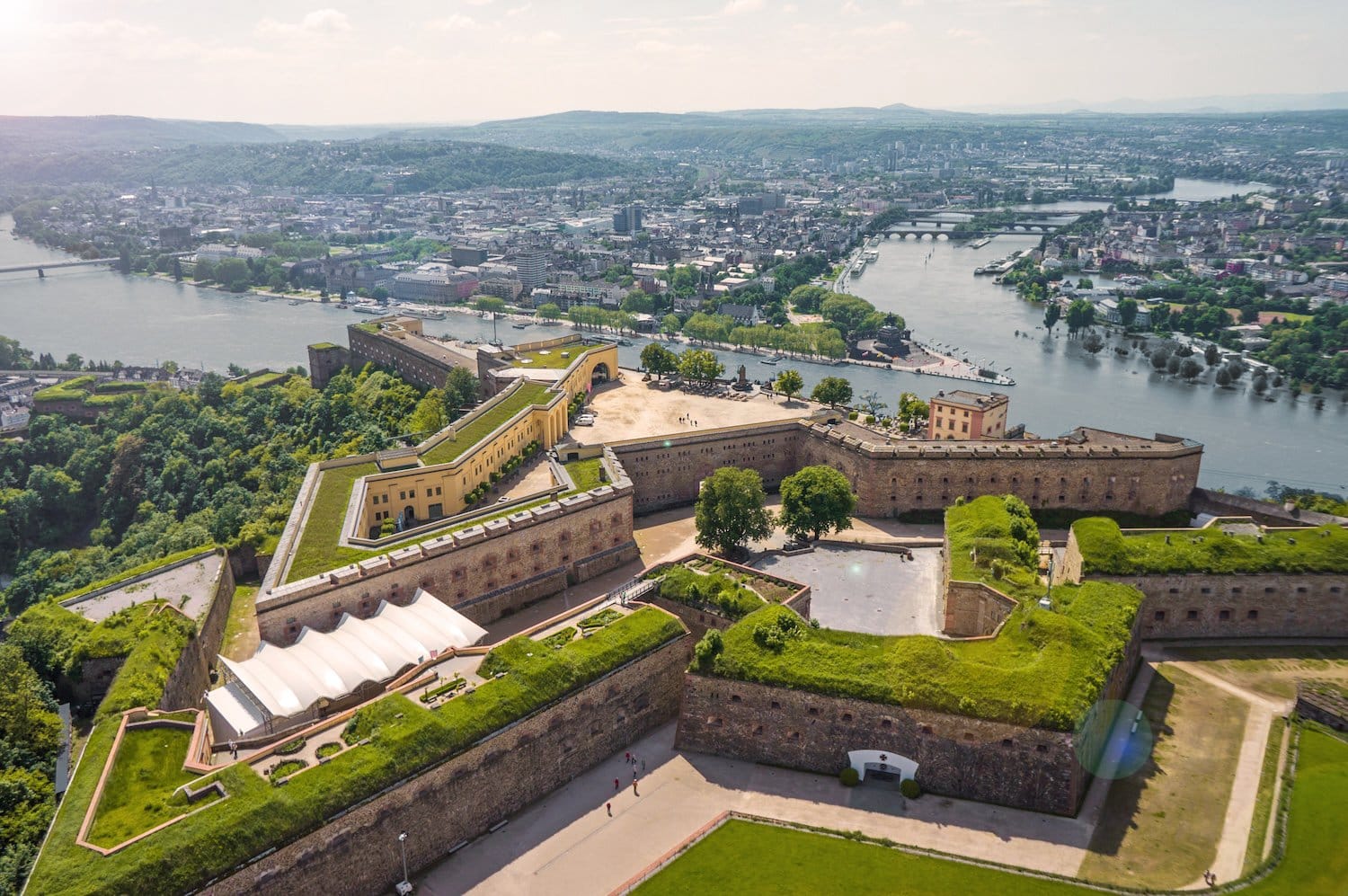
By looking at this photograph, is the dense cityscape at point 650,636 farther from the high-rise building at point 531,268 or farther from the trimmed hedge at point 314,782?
the high-rise building at point 531,268

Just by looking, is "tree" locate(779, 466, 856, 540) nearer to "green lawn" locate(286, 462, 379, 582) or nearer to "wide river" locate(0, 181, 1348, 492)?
"green lawn" locate(286, 462, 379, 582)

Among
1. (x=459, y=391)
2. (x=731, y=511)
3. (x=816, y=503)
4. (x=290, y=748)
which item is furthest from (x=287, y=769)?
(x=459, y=391)

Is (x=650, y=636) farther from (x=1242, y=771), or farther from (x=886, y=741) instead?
(x=1242, y=771)

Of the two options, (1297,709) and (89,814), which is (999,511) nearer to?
(1297,709)

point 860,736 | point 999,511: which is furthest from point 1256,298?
point 860,736

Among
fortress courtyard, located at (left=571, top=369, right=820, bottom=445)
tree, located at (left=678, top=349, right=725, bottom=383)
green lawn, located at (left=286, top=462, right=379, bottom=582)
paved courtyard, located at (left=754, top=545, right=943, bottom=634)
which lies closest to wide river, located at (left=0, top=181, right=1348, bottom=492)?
tree, located at (left=678, top=349, right=725, bottom=383)

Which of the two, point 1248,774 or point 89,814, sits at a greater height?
point 89,814
